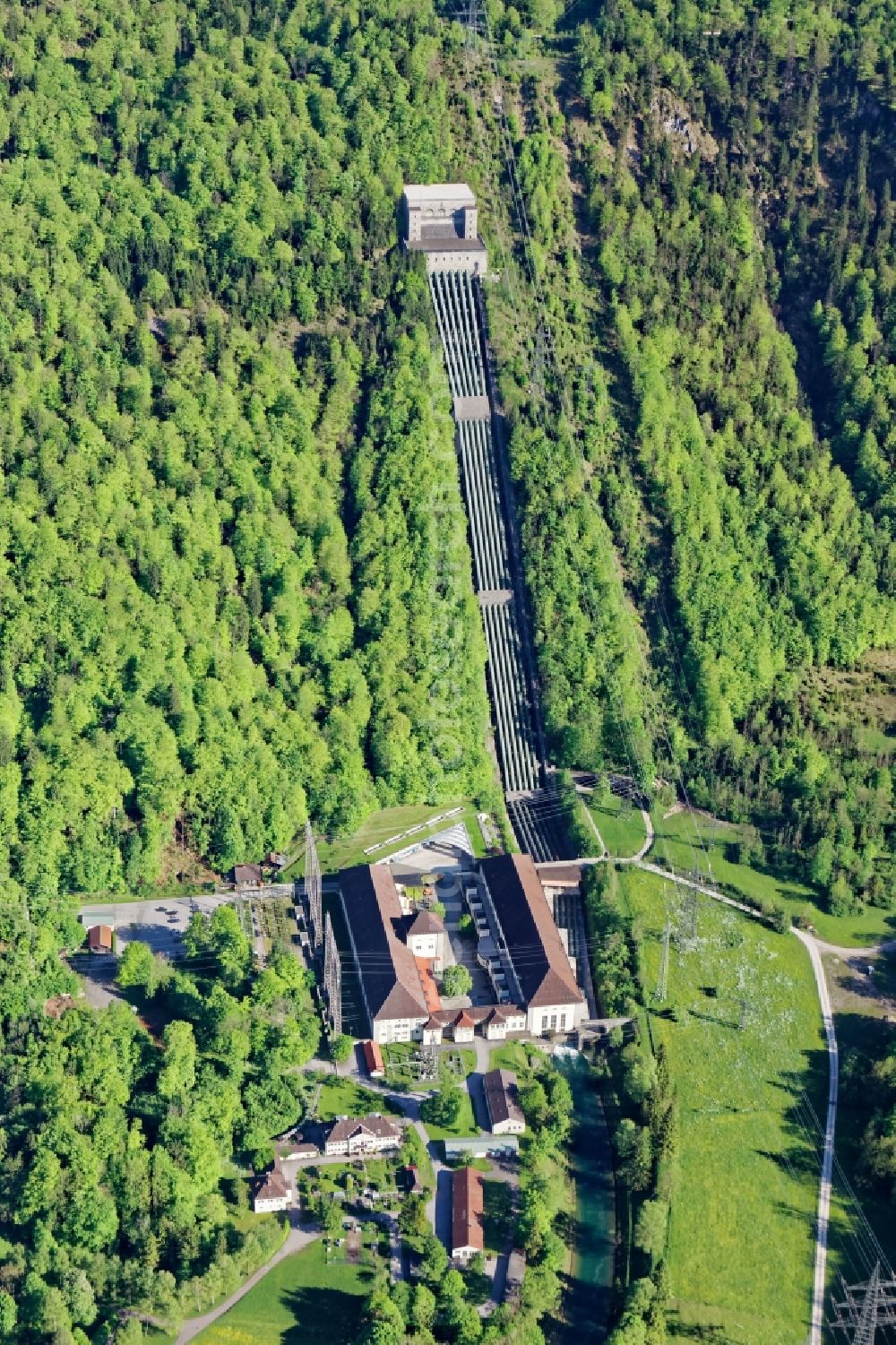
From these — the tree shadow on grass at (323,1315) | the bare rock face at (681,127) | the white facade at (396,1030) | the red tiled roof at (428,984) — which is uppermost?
the bare rock face at (681,127)

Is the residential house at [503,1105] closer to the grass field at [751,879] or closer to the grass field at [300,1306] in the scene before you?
the grass field at [300,1306]

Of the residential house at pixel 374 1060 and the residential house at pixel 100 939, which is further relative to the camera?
the residential house at pixel 100 939

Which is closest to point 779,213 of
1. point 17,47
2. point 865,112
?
point 865,112

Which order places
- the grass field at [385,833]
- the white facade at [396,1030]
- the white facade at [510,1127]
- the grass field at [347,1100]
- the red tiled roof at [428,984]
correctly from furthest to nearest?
the grass field at [385,833] → the red tiled roof at [428,984] → the white facade at [396,1030] → the grass field at [347,1100] → the white facade at [510,1127]

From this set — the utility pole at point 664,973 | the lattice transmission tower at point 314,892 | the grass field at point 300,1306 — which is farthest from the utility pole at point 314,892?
the grass field at point 300,1306

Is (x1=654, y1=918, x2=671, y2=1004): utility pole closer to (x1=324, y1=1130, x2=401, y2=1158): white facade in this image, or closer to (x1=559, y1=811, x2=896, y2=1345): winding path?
(x1=559, y1=811, x2=896, y2=1345): winding path

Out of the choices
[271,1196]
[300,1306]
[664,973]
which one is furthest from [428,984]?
[300,1306]
